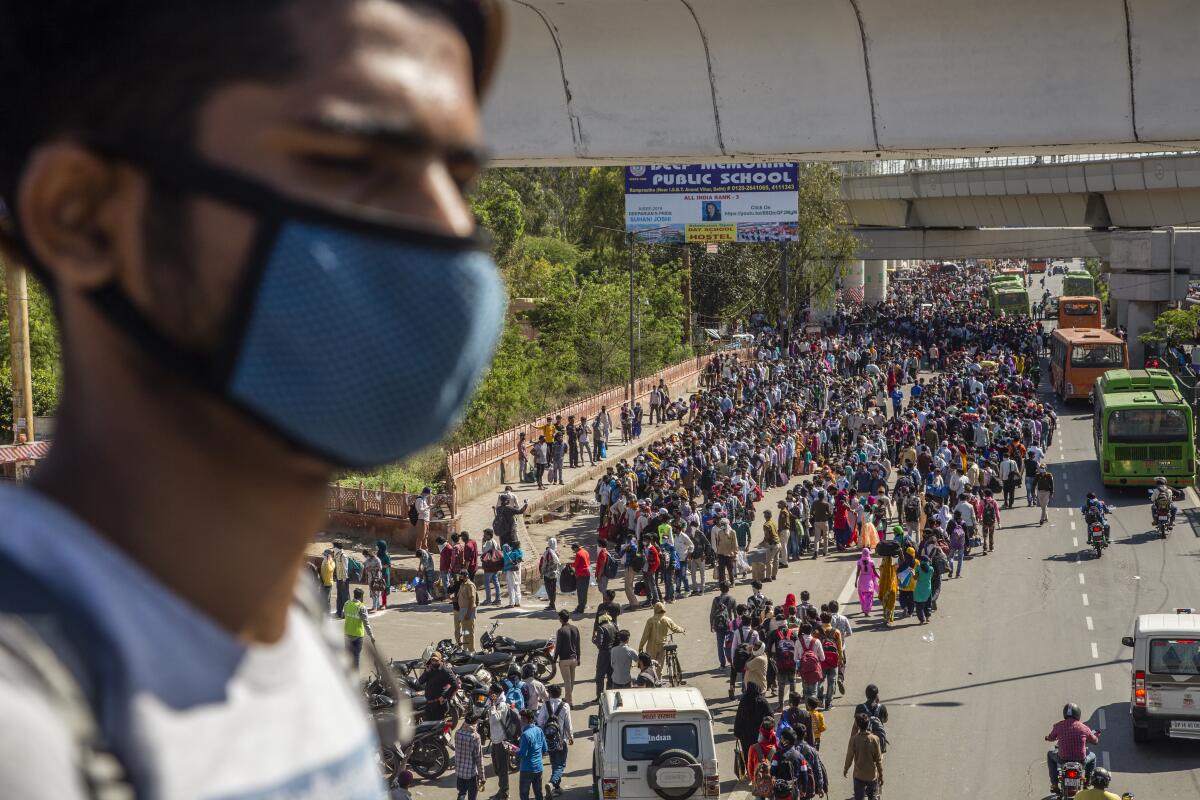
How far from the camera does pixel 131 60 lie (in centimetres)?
117

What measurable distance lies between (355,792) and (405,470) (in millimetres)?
28219

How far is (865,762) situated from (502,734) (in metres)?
3.47

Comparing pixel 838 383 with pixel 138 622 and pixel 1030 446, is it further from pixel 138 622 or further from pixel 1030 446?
pixel 138 622

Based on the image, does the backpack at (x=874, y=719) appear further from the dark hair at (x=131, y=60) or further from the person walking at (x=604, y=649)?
the dark hair at (x=131, y=60)

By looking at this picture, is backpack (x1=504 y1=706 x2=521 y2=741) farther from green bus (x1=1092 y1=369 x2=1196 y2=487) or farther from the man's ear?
green bus (x1=1092 y1=369 x2=1196 y2=487)

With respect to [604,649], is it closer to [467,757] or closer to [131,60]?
[467,757]

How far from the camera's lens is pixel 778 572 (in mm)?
23781

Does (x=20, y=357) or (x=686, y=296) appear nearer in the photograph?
(x=20, y=357)

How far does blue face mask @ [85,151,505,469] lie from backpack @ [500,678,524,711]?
13.1 m

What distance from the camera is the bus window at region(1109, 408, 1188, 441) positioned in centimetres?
2903

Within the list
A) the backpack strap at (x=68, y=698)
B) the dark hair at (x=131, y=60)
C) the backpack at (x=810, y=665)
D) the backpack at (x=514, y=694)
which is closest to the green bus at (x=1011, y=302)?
the backpack at (x=810, y=665)

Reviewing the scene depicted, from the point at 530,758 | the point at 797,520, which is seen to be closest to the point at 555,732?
the point at 530,758

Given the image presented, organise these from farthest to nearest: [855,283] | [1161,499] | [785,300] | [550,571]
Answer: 1. [855,283]
2. [785,300]
3. [1161,499]
4. [550,571]

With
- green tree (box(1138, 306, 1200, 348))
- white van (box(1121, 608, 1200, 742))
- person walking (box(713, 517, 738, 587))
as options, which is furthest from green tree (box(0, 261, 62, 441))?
green tree (box(1138, 306, 1200, 348))
